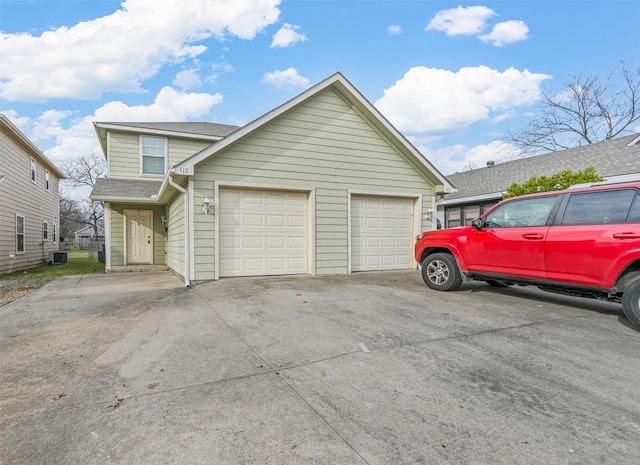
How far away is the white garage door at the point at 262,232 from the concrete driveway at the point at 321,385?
283 centimetres

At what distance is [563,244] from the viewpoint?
4.54 metres

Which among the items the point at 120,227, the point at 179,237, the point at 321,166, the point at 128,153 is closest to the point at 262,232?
the point at 321,166

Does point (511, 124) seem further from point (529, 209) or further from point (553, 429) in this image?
point (553, 429)

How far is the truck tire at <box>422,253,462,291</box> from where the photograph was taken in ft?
20.4

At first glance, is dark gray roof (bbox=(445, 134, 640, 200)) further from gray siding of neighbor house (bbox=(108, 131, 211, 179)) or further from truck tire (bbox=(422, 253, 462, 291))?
gray siding of neighbor house (bbox=(108, 131, 211, 179))

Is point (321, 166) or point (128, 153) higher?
point (128, 153)

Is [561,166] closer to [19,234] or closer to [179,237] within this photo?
[179,237]

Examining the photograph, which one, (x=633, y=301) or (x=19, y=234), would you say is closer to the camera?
(x=633, y=301)

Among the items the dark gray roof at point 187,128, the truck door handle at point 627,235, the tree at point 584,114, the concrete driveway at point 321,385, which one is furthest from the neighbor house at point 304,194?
the tree at point 584,114

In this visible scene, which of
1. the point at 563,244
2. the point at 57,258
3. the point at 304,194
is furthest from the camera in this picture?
the point at 57,258

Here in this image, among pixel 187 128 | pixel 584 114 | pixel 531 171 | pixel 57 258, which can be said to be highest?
pixel 584 114

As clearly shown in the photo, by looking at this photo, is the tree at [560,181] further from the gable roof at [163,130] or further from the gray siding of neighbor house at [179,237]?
the gable roof at [163,130]

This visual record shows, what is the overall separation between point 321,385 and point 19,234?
621 inches

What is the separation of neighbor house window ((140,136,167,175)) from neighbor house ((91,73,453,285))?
2.26 metres
